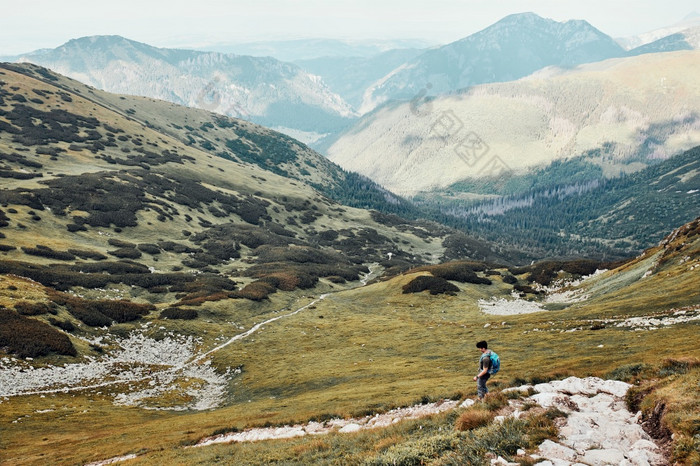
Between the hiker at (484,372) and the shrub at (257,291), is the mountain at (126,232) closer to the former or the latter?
the shrub at (257,291)

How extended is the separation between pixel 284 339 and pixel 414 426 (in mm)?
50628

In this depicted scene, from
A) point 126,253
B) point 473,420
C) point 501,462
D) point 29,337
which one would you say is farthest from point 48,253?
point 501,462

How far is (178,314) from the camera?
238 ft

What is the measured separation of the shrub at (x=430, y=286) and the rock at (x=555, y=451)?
78147mm

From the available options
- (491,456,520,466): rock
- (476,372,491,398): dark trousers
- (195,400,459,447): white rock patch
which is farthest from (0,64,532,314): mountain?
(491,456,520,466): rock

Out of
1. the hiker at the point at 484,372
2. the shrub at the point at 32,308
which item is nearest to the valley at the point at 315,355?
the shrub at the point at 32,308

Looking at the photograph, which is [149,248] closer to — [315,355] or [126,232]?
[126,232]

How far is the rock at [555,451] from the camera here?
14250 mm

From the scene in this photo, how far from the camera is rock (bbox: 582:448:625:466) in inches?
543

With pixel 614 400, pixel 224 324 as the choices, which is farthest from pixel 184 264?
pixel 614 400

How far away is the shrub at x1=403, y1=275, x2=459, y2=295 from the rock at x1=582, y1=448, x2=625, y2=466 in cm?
7840

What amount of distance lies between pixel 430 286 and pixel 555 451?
266 ft

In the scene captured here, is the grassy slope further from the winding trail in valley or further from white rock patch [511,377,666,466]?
white rock patch [511,377,666,466]

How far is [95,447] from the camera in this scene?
1265 inches
